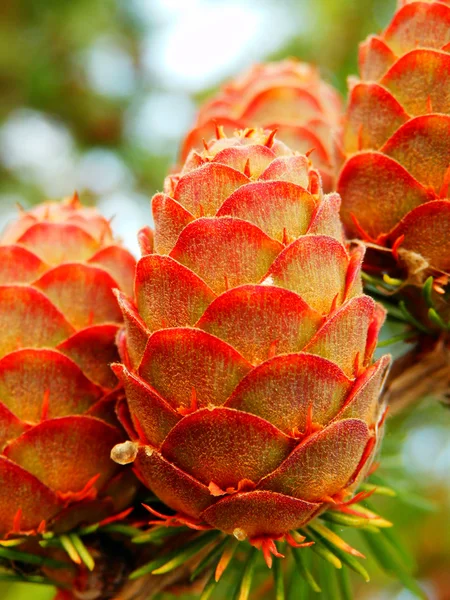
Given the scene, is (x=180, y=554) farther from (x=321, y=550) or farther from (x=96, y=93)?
(x=96, y=93)

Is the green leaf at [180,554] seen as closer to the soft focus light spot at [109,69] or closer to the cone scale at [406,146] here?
the cone scale at [406,146]

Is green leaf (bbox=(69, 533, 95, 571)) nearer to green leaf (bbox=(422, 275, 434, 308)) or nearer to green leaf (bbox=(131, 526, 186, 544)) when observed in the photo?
green leaf (bbox=(131, 526, 186, 544))

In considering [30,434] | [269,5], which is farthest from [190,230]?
[269,5]

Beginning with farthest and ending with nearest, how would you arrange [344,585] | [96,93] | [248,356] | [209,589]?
[96,93] < [344,585] < [209,589] < [248,356]

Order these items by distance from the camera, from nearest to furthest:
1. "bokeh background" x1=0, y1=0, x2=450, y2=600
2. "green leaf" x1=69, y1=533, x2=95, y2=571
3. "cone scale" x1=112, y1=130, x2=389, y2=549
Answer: "cone scale" x1=112, y1=130, x2=389, y2=549 → "green leaf" x1=69, y1=533, x2=95, y2=571 → "bokeh background" x1=0, y1=0, x2=450, y2=600

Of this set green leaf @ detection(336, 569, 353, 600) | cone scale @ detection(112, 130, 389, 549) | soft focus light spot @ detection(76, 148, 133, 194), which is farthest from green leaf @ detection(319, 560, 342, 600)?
soft focus light spot @ detection(76, 148, 133, 194)

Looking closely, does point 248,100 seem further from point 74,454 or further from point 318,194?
point 74,454

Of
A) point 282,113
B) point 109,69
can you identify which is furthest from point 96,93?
point 282,113

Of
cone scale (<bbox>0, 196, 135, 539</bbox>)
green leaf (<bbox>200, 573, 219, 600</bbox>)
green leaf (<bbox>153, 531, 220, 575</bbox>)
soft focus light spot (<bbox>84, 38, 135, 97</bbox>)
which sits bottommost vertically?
green leaf (<bbox>200, 573, 219, 600</bbox>)
